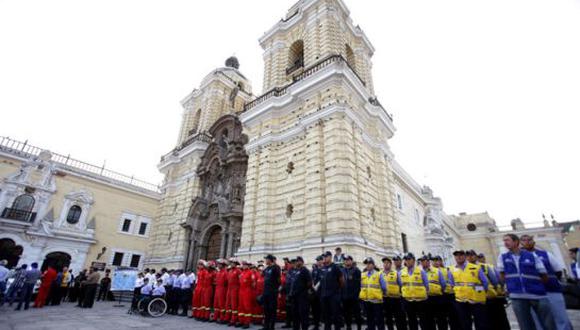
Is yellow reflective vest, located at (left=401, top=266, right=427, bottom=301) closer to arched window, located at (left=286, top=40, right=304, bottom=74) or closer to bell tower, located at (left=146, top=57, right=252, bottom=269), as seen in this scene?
bell tower, located at (left=146, top=57, right=252, bottom=269)

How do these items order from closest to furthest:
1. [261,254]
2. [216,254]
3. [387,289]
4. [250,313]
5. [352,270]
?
→ 1. [387,289]
2. [352,270]
3. [250,313]
4. [261,254]
5. [216,254]

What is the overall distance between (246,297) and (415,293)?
192 inches

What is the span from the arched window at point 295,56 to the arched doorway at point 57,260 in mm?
21585

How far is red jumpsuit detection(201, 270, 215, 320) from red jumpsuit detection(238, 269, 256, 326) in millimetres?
1871

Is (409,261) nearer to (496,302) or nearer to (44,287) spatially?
(496,302)

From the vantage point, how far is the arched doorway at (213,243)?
18375 millimetres

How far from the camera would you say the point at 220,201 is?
1827cm

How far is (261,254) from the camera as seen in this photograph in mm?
13812

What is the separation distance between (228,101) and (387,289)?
23.3m

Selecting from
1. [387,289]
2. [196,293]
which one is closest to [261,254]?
[196,293]

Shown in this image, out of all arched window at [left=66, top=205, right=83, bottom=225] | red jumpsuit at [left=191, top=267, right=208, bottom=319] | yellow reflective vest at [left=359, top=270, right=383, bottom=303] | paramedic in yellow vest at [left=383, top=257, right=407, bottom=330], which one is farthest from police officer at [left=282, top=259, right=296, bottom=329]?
arched window at [left=66, top=205, right=83, bottom=225]

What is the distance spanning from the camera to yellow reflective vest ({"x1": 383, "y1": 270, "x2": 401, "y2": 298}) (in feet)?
23.0

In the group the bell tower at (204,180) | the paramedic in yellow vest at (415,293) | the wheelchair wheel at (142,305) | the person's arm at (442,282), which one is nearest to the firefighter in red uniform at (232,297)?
the wheelchair wheel at (142,305)

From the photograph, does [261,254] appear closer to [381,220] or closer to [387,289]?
[381,220]
